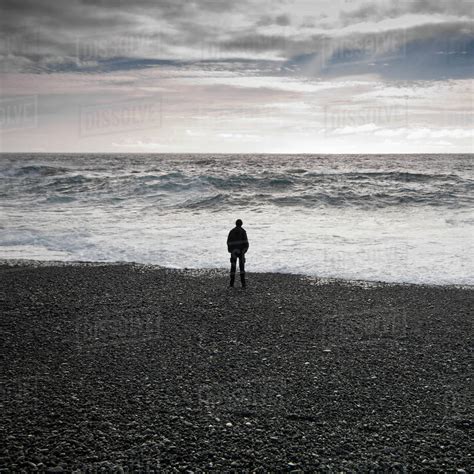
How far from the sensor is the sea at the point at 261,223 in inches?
626

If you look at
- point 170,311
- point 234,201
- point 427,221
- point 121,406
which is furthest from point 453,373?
point 234,201

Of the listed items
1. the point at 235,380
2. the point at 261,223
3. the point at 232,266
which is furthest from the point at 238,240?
the point at 261,223

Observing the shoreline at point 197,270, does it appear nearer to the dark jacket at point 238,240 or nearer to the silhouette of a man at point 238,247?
the silhouette of a man at point 238,247

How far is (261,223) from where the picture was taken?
24.3m

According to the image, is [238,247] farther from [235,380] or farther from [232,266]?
[235,380]

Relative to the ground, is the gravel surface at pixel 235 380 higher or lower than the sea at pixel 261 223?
lower

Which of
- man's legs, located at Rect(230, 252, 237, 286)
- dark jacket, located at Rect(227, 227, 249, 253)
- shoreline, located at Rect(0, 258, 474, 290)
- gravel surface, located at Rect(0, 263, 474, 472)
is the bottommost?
gravel surface, located at Rect(0, 263, 474, 472)

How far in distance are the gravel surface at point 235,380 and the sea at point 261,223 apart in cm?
350

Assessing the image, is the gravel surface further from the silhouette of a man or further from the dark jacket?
the dark jacket

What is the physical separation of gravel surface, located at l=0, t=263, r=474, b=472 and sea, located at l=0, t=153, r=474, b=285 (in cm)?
350

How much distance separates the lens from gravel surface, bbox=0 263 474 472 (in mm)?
5469

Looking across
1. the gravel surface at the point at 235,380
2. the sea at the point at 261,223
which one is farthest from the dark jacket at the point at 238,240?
the sea at the point at 261,223

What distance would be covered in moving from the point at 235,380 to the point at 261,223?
56.8 feet

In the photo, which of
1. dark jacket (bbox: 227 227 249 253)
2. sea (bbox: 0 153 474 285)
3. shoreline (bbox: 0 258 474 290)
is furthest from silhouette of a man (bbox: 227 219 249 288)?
sea (bbox: 0 153 474 285)
